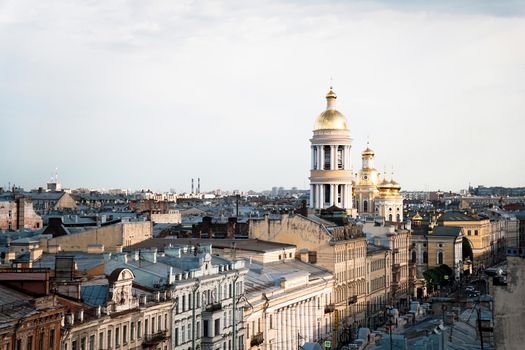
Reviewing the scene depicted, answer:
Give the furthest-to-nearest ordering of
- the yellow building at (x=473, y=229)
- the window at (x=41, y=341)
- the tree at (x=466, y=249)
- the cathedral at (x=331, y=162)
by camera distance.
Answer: the yellow building at (x=473, y=229)
the tree at (x=466, y=249)
the cathedral at (x=331, y=162)
the window at (x=41, y=341)

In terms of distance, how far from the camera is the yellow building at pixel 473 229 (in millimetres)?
154125

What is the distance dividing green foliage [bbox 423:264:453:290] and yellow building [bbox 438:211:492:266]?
22837 mm

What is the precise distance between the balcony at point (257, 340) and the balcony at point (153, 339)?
13961 mm

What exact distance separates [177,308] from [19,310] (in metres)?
A: 14.8

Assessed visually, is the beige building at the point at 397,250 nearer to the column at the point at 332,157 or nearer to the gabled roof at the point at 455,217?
the column at the point at 332,157

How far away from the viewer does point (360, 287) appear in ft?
307

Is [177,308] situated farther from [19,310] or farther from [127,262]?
[19,310]

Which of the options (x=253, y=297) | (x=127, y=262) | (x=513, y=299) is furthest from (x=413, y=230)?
(x=513, y=299)

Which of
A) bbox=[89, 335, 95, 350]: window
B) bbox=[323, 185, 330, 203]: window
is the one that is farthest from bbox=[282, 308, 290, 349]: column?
bbox=[323, 185, 330, 203]: window

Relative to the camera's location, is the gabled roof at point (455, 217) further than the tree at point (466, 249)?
Yes

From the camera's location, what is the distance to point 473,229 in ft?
513

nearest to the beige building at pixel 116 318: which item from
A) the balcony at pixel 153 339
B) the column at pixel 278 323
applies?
the balcony at pixel 153 339

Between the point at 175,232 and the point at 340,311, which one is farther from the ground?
the point at 175,232

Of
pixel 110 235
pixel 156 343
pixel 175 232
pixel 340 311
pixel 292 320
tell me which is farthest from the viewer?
pixel 175 232
